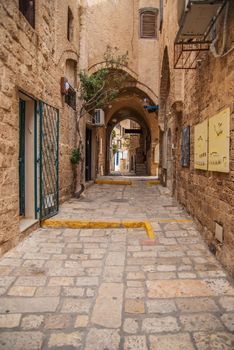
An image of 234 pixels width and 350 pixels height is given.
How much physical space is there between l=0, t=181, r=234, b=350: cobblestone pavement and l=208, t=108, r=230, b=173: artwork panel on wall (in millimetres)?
1212

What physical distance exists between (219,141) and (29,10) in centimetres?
398

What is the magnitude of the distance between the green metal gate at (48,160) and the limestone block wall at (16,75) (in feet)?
0.98

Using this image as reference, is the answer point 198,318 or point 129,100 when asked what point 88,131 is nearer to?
point 129,100

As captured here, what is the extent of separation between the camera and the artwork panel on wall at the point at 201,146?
4.38 meters

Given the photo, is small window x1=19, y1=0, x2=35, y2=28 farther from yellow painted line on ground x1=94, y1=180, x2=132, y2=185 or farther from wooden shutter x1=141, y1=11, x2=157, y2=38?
yellow painted line on ground x1=94, y1=180, x2=132, y2=185

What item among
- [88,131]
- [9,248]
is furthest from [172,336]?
[88,131]

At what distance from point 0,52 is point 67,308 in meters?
2.98

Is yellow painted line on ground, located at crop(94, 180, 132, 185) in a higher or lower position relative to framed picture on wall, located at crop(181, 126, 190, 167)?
lower

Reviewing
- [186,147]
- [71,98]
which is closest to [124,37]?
[71,98]

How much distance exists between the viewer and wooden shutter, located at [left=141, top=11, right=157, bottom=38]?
11.9m

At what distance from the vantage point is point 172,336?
2.18 m

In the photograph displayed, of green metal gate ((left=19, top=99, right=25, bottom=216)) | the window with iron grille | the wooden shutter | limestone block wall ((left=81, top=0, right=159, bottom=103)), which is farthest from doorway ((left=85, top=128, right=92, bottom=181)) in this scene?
green metal gate ((left=19, top=99, right=25, bottom=216))

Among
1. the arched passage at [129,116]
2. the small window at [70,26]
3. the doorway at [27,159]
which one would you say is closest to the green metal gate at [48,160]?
the doorway at [27,159]

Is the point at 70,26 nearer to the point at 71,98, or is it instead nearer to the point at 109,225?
the point at 71,98
